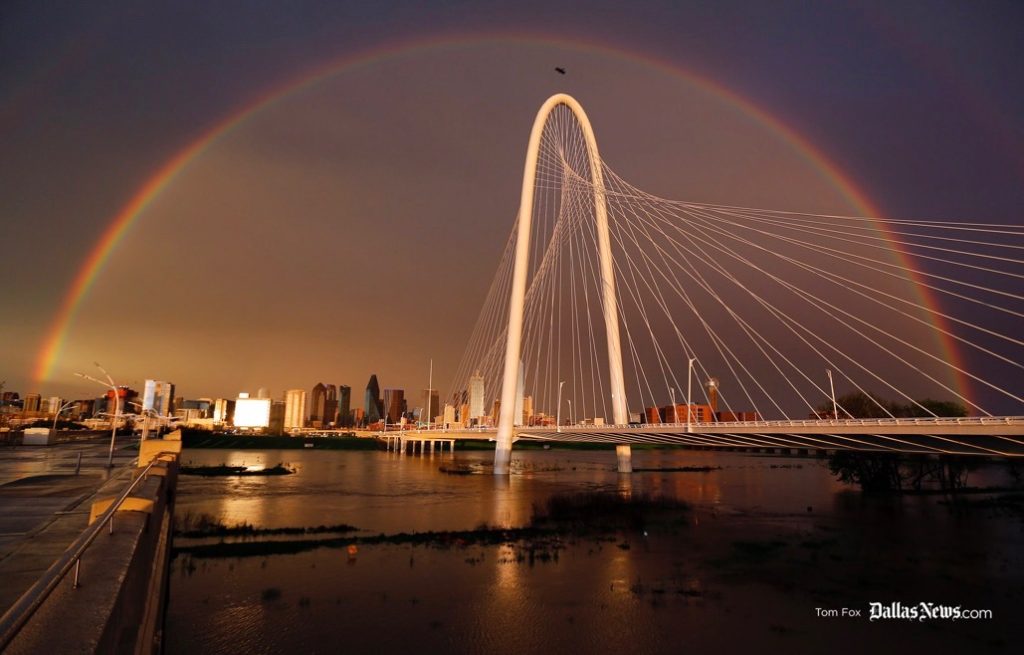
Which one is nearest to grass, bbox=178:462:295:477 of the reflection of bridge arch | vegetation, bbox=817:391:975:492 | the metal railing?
the reflection of bridge arch

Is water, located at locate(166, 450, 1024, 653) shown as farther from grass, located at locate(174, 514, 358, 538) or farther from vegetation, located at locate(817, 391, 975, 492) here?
vegetation, located at locate(817, 391, 975, 492)

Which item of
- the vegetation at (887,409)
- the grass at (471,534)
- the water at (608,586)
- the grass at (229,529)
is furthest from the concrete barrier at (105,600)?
the vegetation at (887,409)

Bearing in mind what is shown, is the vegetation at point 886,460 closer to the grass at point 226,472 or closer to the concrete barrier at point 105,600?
the concrete barrier at point 105,600

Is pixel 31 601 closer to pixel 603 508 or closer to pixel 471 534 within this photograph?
pixel 471 534

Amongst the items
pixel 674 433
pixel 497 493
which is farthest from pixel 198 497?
pixel 674 433

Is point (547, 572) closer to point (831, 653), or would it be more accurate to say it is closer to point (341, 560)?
point (341, 560)

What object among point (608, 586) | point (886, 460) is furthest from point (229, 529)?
point (886, 460)
